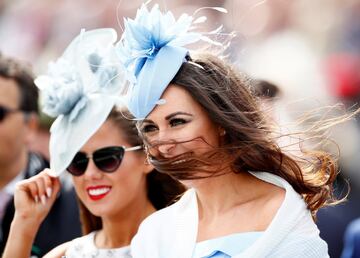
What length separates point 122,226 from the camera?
11.1 feet

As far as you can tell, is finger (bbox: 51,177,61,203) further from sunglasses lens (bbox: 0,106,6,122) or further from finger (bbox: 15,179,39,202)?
sunglasses lens (bbox: 0,106,6,122)

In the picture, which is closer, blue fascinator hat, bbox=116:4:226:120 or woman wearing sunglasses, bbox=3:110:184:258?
blue fascinator hat, bbox=116:4:226:120

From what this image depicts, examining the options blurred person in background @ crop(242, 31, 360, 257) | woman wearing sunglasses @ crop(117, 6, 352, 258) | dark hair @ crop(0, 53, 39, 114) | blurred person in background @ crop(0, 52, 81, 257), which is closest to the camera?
woman wearing sunglasses @ crop(117, 6, 352, 258)

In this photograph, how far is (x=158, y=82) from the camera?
102 inches

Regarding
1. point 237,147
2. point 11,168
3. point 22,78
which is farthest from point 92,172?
point 22,78

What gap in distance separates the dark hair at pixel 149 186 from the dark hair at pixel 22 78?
1486 millimetres

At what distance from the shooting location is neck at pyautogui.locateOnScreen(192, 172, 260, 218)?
2551mm

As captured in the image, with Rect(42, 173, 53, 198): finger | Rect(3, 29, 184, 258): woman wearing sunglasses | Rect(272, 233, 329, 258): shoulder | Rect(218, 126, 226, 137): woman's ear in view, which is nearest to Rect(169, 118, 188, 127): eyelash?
Rect(218, 126, 226, 137): woman's ear

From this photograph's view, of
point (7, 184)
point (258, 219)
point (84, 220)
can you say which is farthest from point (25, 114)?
point (258, 219)

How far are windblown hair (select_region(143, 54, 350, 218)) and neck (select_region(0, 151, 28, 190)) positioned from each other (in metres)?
2.27

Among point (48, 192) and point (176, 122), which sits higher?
point (176, 122)

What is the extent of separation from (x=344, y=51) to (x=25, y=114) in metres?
2.66

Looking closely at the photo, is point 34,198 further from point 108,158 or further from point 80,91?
point 80,91

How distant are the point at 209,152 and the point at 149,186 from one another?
1048 mm
